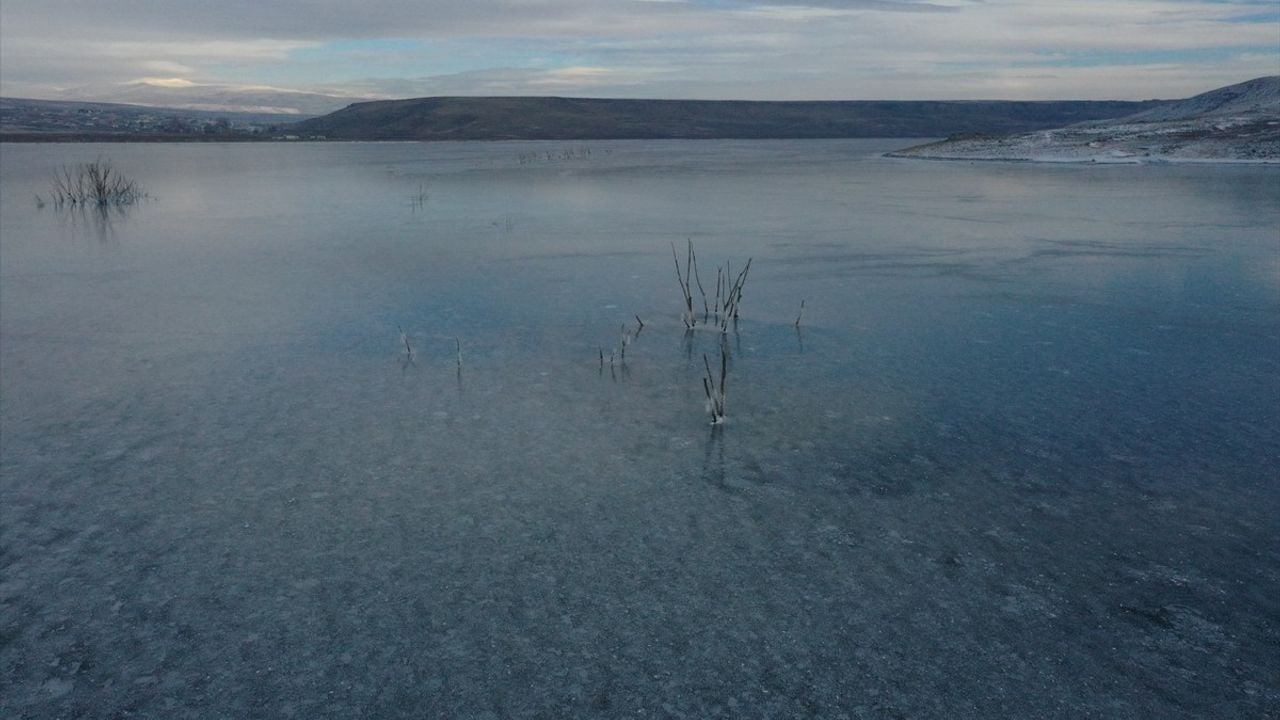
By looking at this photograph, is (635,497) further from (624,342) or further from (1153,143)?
(1153,143)

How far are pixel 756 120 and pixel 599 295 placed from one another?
7790 cm

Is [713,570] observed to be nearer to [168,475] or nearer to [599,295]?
[168,475]

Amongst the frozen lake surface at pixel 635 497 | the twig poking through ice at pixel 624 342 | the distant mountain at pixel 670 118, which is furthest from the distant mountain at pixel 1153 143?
the distant mountain at pixel 670 118

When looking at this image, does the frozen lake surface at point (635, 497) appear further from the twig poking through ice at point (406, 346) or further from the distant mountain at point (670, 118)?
the distant mountain at point (670, 118)

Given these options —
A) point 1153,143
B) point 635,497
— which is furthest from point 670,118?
point 635,497

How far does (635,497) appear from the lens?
151 inches

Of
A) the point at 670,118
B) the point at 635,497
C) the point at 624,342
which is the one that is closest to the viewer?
the point at 635,497

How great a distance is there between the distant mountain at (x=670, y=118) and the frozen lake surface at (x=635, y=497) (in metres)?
54.3

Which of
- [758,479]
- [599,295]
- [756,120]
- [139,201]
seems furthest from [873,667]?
[756,120]

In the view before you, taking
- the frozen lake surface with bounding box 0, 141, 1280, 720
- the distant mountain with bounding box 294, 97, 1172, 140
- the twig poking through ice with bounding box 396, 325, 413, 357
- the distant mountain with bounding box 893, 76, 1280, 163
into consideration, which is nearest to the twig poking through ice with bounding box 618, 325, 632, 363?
the frozen lake surface with bounding box 0, 141, 1280, 720

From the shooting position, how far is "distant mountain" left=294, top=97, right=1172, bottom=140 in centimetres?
6706

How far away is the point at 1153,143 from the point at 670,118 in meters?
57.4

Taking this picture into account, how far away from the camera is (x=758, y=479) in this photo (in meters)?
4.04

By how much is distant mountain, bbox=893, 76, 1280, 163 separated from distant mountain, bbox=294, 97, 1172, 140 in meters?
34.1
